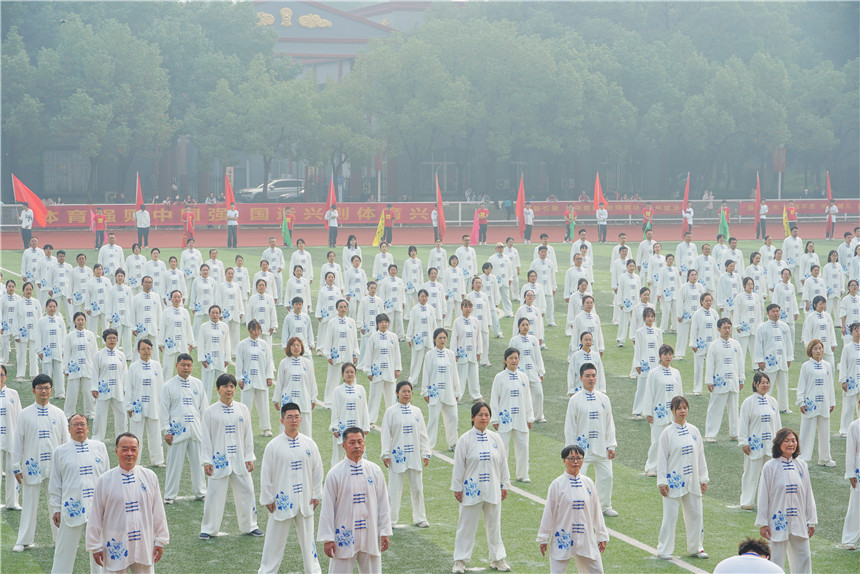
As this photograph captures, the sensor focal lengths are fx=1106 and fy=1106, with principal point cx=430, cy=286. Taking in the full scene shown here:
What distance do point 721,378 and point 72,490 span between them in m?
Result: 9.35

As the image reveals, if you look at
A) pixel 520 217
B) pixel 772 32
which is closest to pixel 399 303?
pixel 520 217

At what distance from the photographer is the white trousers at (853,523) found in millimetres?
11695

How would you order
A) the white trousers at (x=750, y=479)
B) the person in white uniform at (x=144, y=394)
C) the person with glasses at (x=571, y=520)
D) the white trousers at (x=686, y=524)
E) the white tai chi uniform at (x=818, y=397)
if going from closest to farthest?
the person with glasses at (x=571, y=520) → the white trousers at (x=686, y=524) → the white trousers at (x=750, y=479) → the person in white uniform at (x=144, y=394) → the white tai chi uniform at (x=818, y=397)

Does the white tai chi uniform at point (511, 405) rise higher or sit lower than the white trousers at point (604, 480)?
higher

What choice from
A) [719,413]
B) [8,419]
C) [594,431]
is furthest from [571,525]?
[719,413]

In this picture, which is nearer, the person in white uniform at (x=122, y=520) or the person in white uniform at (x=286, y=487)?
the person in white uniform at (x=122, y=520)

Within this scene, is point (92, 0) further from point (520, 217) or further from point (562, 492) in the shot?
point (562, 492)

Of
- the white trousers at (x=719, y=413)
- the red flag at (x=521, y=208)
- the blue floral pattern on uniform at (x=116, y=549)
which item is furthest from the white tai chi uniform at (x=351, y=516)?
the red flag at (x=521, y=208)

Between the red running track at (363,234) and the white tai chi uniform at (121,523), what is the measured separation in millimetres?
31572

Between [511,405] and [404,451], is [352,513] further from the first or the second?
[511,405]

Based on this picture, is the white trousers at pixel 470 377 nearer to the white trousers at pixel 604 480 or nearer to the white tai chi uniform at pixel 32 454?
the white trousers at pixel 604 480

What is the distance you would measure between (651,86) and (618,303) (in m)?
35.7

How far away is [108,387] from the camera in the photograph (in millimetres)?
15211

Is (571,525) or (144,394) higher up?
(144,394)
